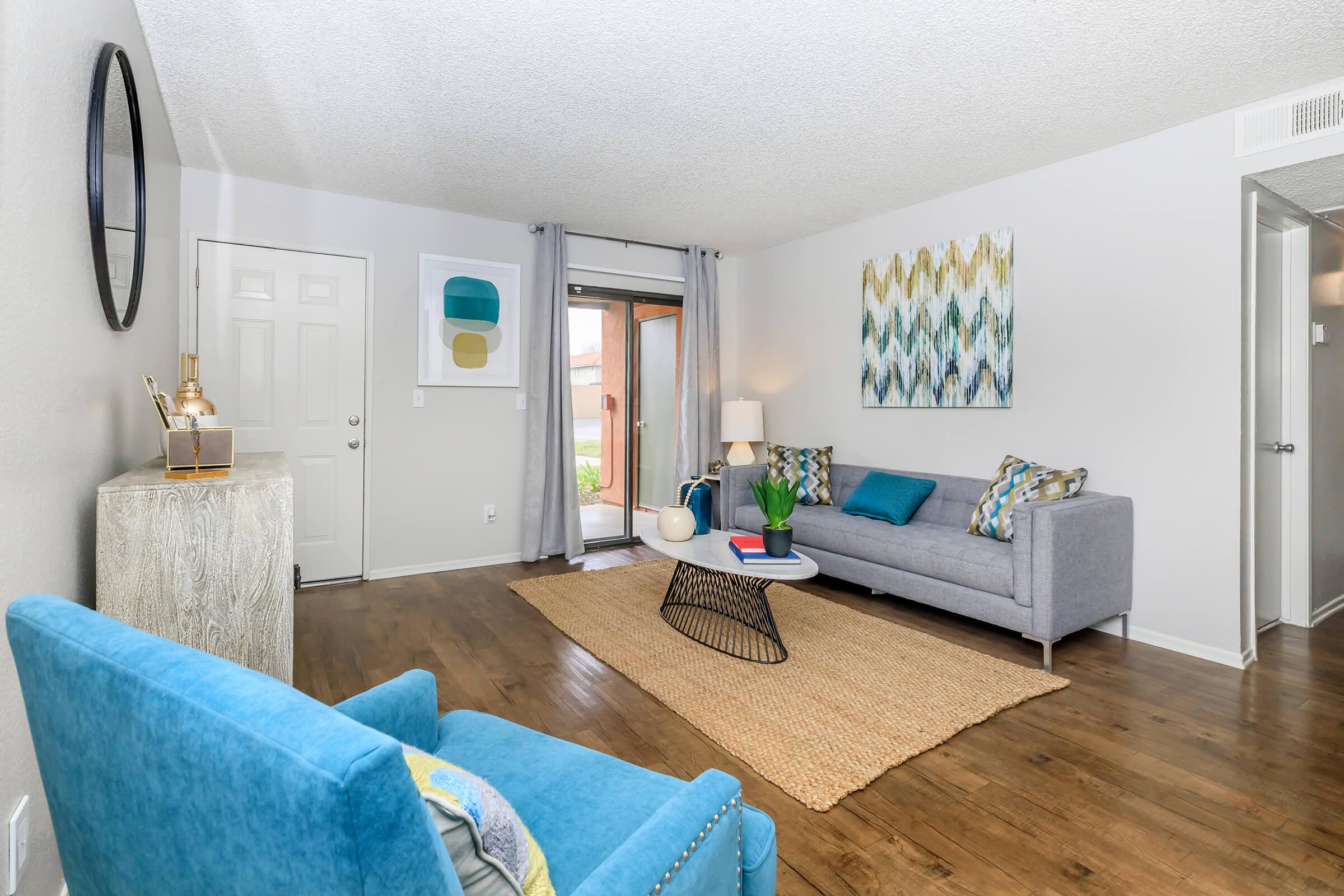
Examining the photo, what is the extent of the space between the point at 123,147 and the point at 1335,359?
18.0ft

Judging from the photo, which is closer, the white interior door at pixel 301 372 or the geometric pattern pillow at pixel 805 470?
the white interior door at pixel 301 372

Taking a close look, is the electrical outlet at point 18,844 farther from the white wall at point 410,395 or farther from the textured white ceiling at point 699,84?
the white wall at point 410,395

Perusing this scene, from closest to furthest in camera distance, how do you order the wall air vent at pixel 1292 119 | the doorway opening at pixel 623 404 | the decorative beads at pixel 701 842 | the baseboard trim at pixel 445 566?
the decorative beads at pixel 701 842 → the wall air vent at pixel 1292 119 → the baseboard trim at pixel 445 566 → the doorway opening at pixel 623 404

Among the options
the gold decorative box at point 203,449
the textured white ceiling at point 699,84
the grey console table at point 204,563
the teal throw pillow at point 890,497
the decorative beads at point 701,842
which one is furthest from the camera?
the teal throw pillow at point 890,497

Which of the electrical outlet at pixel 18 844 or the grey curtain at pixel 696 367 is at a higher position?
the grey curtain at pixel 696 367

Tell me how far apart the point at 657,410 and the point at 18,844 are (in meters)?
4.73

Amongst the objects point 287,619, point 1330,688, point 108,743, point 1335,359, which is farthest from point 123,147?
point 1335,359

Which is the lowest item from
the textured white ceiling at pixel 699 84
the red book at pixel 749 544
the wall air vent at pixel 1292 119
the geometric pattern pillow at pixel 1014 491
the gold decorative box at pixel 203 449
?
the red book at pixel 749 544

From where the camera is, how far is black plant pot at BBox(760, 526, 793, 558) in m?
3.12

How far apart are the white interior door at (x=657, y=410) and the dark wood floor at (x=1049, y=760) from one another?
2.27 meters

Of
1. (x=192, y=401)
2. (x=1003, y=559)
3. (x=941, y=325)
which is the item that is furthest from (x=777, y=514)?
(x=192, y=401)

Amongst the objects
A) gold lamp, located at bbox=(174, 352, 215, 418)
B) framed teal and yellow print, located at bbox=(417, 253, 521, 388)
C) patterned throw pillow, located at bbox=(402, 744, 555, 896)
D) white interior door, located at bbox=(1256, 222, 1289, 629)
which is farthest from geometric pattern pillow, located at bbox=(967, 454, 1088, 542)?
gold lamp, located at bbox=(174, 352, 215, 418)

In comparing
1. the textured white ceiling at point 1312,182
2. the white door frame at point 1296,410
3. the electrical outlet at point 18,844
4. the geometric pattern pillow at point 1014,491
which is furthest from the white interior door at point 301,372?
the white door frame at point 1296,410

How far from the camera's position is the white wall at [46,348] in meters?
1.16
